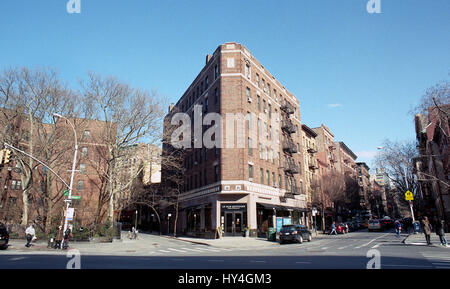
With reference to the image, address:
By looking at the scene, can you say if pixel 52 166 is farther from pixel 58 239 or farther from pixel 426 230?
pixel 426 230

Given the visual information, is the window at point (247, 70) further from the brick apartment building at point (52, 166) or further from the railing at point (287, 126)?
the brick apartment building at point (52, 166)

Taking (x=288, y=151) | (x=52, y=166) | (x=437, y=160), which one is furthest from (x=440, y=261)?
(x=437, y=160)

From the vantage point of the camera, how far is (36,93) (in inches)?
1104

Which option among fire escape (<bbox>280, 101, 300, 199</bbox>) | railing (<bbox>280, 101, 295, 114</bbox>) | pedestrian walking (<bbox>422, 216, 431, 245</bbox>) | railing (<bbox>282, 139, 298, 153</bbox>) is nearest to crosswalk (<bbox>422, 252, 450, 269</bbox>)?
pedestrian walking (<bbox>422, 216, 431, 245</bbox>)

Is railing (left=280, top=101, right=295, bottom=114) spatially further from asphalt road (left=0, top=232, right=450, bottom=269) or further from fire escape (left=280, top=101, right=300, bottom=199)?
asphalt road (left=0, top=232, right=450, bottom=269)

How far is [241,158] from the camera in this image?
3177 centimetres

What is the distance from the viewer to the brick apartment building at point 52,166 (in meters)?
29.3

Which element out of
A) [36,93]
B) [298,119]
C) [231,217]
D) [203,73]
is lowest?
[231,217]

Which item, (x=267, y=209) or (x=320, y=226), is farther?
(x=320, y=226)

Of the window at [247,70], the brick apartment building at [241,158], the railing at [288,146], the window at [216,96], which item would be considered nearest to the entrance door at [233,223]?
the brick apartment building at [241,158]
